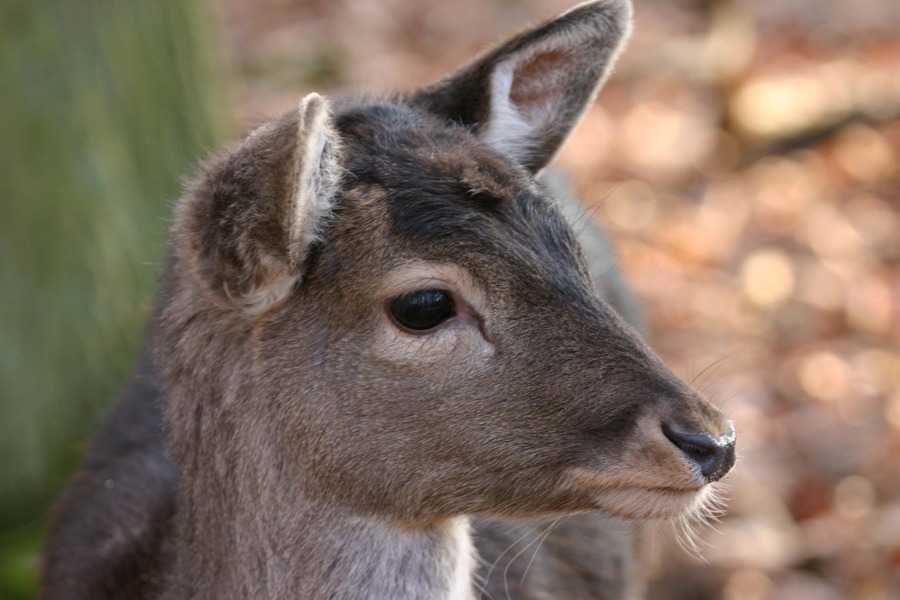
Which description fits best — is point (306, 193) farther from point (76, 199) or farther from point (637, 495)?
point (76, 199)

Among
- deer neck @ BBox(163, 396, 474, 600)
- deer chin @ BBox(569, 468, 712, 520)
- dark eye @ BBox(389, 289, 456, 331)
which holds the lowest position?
deer neck @ BBox(163, 396, 474, 600)

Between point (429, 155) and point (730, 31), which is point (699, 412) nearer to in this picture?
point (429, 155)

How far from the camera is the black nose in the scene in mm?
2918

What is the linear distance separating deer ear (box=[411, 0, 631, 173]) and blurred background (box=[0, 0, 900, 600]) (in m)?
0.41

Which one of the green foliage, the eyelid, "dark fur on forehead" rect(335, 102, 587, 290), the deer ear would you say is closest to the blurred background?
the green foliage

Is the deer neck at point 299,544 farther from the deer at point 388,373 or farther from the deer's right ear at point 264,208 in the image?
the deer's right ear at point 264,208

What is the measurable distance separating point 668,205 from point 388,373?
19.5ft

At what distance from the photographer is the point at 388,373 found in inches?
120

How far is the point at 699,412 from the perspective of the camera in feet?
9.72

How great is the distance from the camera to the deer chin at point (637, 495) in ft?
9.77

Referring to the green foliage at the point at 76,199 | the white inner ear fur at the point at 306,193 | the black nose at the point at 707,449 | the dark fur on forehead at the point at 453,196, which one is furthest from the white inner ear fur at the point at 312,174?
the green foliage at the point at 76,199

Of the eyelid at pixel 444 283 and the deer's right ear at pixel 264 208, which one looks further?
the eyelid at pixel 444 283

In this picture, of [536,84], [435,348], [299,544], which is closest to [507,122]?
[536,84]

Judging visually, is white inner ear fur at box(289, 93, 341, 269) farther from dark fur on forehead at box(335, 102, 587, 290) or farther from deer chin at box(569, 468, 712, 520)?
deer chin at box(569, 468, 712, 520)
